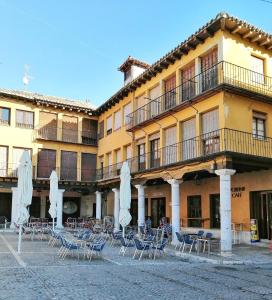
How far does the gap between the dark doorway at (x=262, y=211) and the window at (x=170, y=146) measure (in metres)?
4.18

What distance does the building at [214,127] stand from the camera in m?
15.4

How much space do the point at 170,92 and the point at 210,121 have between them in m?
3.76

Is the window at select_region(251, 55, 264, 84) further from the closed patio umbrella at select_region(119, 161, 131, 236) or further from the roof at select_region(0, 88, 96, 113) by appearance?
the roof at select_region(0, 88, 96, 113)

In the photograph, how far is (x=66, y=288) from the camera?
766 cm

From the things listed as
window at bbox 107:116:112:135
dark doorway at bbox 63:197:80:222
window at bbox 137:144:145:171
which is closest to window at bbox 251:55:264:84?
window at bbox 137:144:145:171

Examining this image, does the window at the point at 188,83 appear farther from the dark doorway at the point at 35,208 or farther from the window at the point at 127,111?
the dark doorway at the point at 35,208

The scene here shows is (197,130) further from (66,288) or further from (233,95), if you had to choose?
(66,288)

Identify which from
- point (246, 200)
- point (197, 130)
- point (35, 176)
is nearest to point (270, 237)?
point (246, 200)

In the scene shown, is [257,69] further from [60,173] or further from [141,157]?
[60,173]

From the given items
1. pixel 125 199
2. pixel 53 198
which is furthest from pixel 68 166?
pixel 125 199

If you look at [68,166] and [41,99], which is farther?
[68,166]

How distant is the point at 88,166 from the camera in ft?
99.0

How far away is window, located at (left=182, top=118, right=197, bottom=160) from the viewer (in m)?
17.5

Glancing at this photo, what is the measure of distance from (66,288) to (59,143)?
22.0 metres
